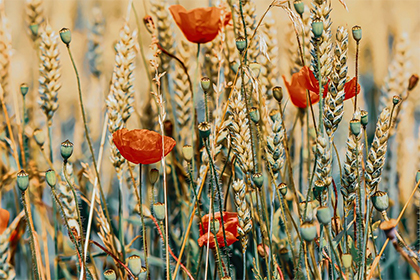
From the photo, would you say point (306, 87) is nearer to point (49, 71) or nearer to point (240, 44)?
point (240, 44)

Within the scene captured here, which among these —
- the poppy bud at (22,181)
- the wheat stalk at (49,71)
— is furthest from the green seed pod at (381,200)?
the wheat stalk at (49,71)

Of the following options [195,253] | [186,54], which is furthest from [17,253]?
[186,54]

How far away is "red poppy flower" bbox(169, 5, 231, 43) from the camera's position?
614 mm

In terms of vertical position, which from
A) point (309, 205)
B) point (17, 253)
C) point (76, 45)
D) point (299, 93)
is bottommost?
point (17, 253)

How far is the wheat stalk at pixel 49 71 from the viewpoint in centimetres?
64

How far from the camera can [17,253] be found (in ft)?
2.49

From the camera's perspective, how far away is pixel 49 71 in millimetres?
647

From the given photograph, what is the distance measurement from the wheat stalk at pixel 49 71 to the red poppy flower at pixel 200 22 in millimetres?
161

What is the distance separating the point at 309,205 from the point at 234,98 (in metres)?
0.12

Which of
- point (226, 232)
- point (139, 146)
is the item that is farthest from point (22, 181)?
point (226, 232)

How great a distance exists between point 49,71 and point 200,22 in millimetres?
205

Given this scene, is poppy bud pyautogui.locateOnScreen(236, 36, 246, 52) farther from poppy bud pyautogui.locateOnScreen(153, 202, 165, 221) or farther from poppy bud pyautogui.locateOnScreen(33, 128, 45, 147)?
poppy bud pyautogui.locateOnScreen(33, 128, 45, 147)

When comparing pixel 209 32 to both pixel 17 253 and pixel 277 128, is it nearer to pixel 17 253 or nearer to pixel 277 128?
pixel 277 128

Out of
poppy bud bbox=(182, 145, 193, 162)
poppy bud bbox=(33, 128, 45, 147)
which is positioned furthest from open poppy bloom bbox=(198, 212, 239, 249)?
poppy bud bbox=(33, 128, 45, 147)
